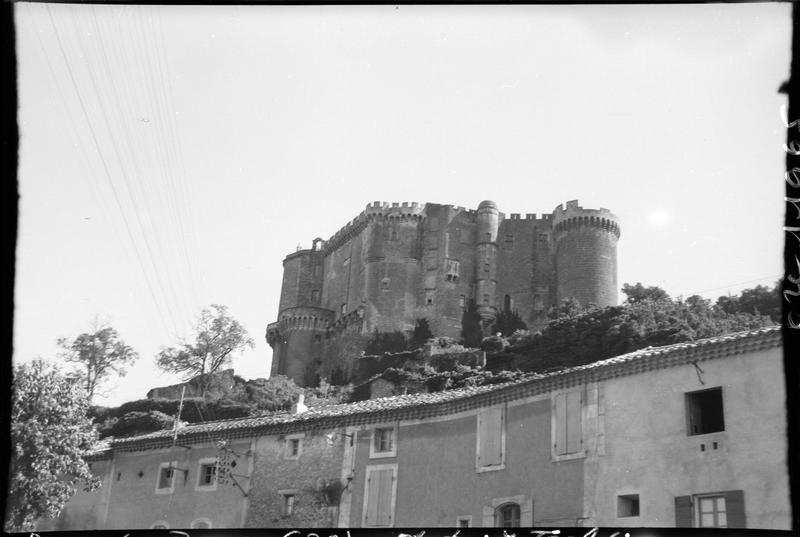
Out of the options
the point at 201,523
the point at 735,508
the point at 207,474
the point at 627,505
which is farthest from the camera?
the point at 207,474

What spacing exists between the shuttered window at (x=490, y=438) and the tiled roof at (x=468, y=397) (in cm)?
34

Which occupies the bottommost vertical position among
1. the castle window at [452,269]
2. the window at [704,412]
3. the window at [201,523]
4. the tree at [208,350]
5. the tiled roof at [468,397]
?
the window at [201,523]

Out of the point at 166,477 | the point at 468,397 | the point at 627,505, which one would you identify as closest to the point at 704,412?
the point at 627,505

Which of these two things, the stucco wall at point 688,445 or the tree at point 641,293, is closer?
the stucco wall at point 688,445

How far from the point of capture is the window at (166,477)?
29.5 meters

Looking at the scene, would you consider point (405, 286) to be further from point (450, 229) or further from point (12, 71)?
point (12, 71)

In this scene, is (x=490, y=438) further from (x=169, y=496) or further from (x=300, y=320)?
(x=300, y=320)

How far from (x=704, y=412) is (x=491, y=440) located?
5.44m

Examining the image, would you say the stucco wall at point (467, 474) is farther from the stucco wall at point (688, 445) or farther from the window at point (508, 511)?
the stucco wall at point (688, 445)

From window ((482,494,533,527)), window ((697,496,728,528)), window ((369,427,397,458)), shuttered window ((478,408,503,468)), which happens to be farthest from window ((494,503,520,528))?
window ((697,496,728,528))

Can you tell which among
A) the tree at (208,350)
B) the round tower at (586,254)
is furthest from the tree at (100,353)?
the round tower at (586,254)

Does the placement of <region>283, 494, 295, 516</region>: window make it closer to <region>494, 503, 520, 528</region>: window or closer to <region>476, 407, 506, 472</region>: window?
<region>476, 407, 506, 472</region>: window

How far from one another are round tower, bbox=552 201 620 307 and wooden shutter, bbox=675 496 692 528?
55.7 metres

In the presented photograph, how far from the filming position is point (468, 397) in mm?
24609
